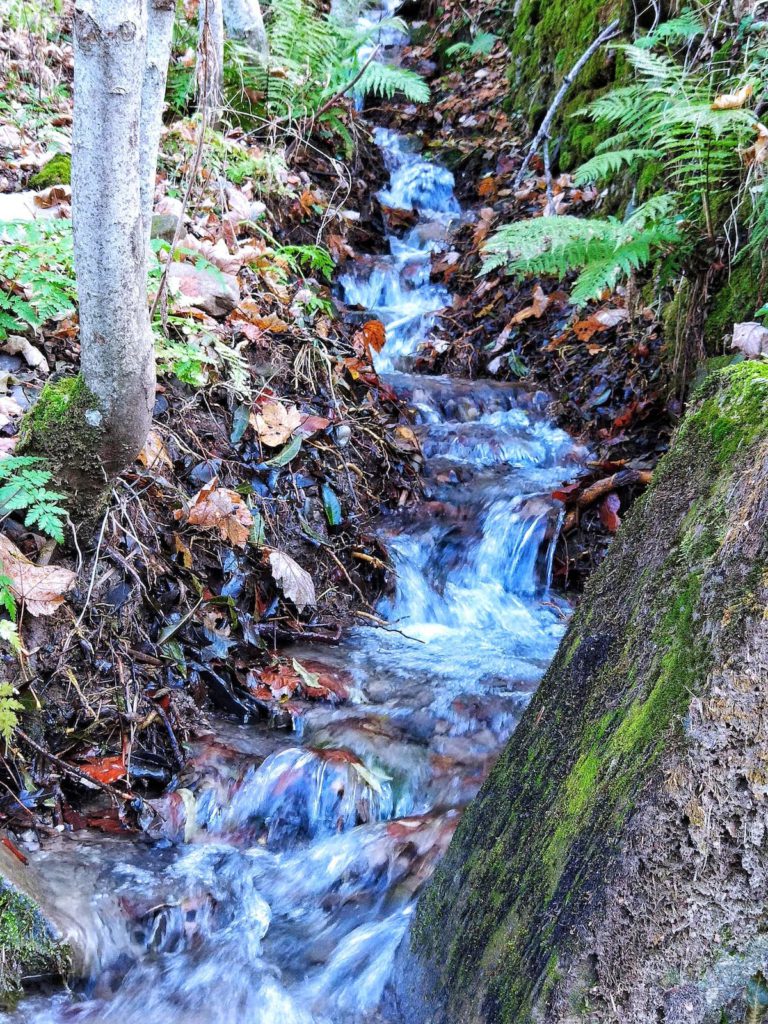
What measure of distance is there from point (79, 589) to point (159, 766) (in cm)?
73

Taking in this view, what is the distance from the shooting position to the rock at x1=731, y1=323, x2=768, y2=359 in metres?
3.61

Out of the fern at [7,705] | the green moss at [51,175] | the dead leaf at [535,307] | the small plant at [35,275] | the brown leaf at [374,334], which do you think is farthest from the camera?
the dead leaf at [535,307]

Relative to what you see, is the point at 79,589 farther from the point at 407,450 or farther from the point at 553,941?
the point at 407,450

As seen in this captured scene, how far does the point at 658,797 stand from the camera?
1.37 m

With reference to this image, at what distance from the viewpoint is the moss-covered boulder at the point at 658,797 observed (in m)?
1.35

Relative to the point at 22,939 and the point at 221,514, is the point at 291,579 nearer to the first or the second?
the point at 221,514

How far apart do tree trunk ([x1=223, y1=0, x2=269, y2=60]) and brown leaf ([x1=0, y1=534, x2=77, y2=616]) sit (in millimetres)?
6046

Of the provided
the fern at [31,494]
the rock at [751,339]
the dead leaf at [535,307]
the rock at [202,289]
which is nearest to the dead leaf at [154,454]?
the fern at [31,494]

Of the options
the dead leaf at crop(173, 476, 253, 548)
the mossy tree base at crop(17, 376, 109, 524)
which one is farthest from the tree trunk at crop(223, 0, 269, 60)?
the mossy tree base at crop(17, 376, 109, 524)

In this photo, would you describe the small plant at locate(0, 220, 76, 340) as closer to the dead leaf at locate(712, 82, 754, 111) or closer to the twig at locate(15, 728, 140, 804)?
the twig at locate(15, 728, 140, 804)

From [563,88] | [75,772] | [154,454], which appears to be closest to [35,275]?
[154,454]

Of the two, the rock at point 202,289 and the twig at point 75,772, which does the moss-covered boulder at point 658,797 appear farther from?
the rock at point 202,289

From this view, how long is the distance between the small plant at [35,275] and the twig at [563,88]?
535cm

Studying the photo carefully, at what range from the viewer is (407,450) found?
204 inches
